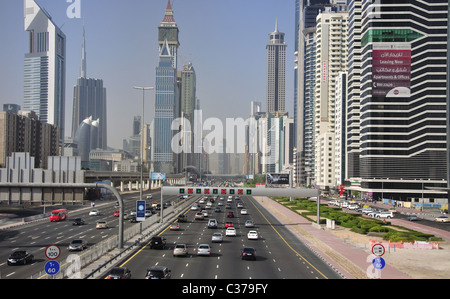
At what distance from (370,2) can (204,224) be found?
3842 inches

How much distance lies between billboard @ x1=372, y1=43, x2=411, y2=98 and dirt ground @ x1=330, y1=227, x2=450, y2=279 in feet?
278

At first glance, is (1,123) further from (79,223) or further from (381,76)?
(381,76)

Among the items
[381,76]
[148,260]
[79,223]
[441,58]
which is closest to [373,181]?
[381,76]

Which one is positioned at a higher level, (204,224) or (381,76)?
(381,76)

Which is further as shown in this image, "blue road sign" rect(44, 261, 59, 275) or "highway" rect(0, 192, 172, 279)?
"highway" rect(0, 192, 172, 279)

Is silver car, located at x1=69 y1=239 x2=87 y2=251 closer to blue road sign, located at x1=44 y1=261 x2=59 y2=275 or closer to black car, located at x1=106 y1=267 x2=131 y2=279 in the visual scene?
black car, located at x1=106 y1=267 x2=131 y2=279

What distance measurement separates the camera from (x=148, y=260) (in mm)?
34406

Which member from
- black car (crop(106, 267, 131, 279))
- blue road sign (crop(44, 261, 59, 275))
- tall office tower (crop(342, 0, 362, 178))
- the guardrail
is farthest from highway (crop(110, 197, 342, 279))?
tall office tower (crop(342, 0, 362, 178))

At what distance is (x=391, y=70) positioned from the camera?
130 meters

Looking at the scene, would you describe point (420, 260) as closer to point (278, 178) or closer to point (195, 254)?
point (195, 254)

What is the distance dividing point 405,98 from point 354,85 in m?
24.1

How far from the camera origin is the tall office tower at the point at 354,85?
14938 cm

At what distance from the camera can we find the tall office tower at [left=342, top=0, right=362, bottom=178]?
490 feet
